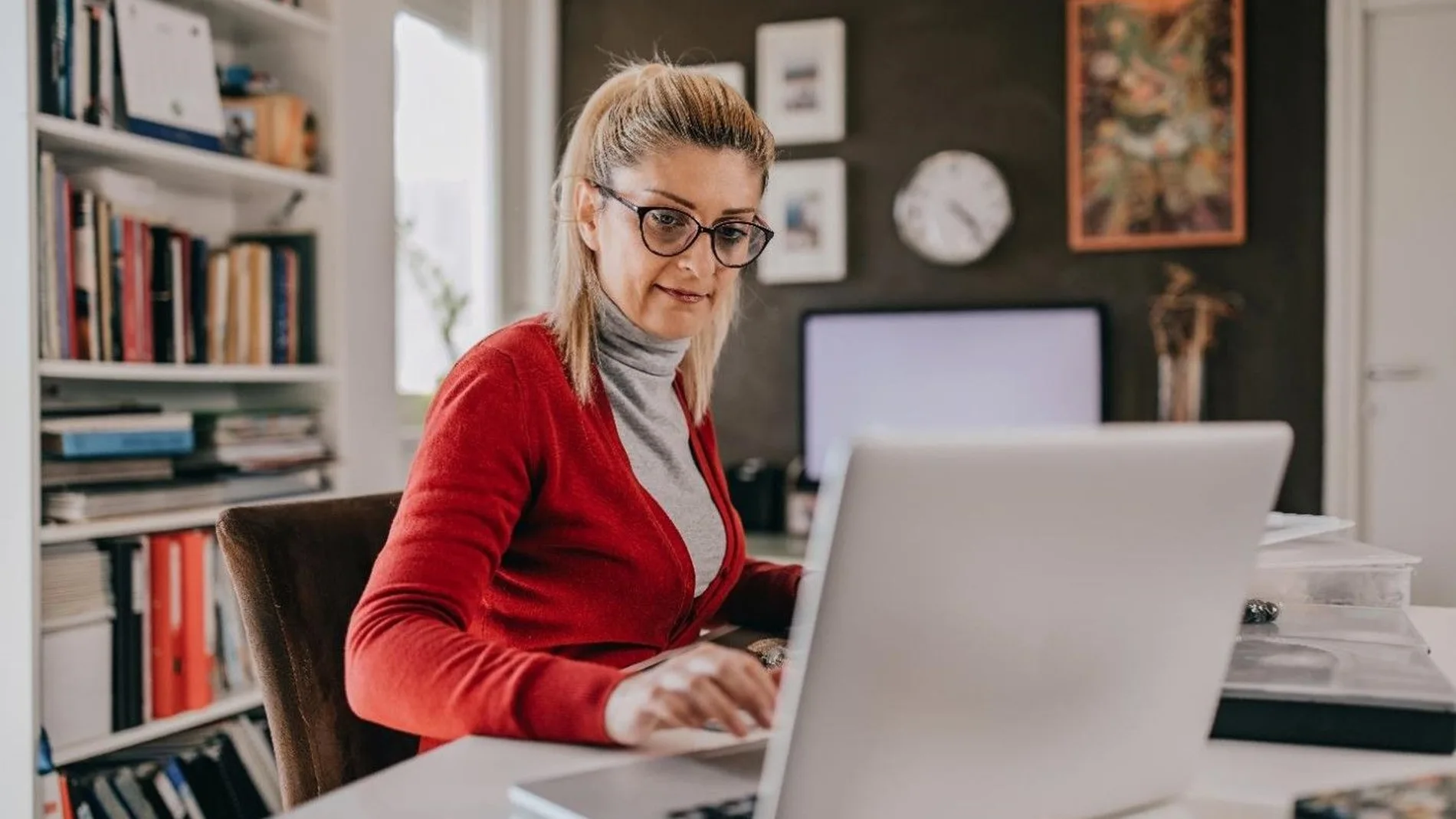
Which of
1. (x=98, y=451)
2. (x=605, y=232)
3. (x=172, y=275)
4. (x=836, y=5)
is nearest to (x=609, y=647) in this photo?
(x=605, y=232)

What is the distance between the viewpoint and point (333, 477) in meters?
2.84

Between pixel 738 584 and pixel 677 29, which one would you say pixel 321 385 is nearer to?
pixel 738 584

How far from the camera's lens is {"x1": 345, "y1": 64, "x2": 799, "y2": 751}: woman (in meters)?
0.91

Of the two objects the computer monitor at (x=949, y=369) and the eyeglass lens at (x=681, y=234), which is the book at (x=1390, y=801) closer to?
the eyeglass lens at (x=681, y=234)

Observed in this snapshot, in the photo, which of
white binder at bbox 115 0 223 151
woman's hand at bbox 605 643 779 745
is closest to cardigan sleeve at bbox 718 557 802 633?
woman's hand at bbox 605 643 779 745

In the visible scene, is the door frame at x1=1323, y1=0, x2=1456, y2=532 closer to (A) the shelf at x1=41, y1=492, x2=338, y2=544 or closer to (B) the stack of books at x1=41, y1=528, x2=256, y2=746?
(A) the shelf at x1=41, y1=492, x2=338, y2=544

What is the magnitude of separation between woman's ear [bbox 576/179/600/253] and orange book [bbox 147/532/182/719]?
57.7 inches

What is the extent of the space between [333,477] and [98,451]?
0.65 m

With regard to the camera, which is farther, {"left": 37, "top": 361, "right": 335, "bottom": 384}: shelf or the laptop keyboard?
{"left": 37, "top": 361, "right": 335, "bottom": 384}: shelf

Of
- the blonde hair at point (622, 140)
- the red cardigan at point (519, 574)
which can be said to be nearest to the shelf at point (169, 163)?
the blonde hair at point (622, 140)

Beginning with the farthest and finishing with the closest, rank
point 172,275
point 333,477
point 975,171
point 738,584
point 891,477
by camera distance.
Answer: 1. point 975,171
2. point 333,477
3. point 172,275
4. point 738,584
5. point 891,477

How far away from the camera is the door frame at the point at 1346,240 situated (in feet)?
11.5

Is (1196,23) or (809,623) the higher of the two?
(1196,23)

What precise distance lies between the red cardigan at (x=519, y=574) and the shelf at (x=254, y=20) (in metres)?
1.77
